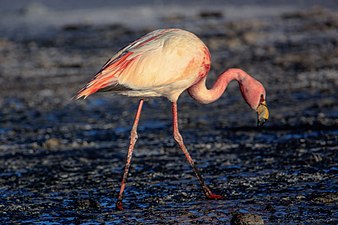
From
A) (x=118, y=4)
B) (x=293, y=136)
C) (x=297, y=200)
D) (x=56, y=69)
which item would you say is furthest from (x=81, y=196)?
(x=118, y=4)

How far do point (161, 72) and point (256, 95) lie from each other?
93cm

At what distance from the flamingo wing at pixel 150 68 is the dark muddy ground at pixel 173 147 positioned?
0.90 meters

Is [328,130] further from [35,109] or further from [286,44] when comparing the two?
[286,44]

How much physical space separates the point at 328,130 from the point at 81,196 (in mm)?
3226

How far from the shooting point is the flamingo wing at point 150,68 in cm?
694

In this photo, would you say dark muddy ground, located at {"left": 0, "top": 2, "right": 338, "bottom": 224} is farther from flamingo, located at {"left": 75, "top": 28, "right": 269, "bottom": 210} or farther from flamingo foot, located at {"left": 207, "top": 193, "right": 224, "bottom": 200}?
flamingo, located at {"left": 75, "top": 28, "right": 269, "bottom": 210}

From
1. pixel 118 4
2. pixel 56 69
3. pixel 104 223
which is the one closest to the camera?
pixel 104 223

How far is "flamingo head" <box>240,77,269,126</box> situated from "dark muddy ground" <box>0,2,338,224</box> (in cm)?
56

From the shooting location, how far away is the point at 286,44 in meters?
15.6

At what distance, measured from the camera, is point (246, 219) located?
233 inches

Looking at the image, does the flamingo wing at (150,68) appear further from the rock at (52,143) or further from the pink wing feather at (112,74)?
the rock at (52,143)

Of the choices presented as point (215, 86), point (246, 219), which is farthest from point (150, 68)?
point (246, 219)

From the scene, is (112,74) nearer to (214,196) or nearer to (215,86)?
(215,86)

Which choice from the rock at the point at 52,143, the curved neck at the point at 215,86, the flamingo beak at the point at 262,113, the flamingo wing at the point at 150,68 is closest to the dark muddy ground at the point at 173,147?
the rock at the point at 52,143
